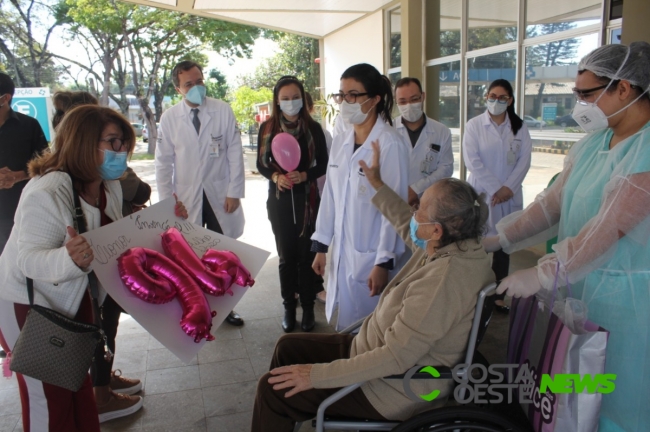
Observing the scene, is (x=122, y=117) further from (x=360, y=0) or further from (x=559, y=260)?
(x=360, y=0)

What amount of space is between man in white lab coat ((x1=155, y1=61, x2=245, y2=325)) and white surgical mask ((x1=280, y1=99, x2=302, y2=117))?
417mm

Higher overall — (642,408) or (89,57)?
(89,57)

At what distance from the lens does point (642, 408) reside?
1593 mm

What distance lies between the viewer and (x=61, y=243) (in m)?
1.85

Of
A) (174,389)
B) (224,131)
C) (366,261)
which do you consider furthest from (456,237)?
(224,131)

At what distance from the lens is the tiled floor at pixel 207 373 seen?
8.29 ft

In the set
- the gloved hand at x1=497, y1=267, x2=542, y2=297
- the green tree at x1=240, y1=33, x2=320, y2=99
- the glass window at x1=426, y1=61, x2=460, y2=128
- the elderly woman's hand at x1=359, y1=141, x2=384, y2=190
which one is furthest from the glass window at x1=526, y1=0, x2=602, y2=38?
the green tree at x1=240, y1=33, x2=320, y2=99

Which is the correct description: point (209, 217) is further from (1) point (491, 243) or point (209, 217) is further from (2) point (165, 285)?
(1) point (491, 243)

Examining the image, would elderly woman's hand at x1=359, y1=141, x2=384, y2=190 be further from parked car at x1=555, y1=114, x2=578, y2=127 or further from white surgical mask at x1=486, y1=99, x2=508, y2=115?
parked car at x1=555, y1=114, x2=578, y2=127

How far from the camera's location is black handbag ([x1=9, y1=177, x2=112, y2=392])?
175cm

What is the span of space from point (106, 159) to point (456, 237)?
4.44ft

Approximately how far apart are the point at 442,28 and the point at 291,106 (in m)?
5.23

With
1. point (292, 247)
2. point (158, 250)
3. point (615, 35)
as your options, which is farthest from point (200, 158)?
point (615, 35)

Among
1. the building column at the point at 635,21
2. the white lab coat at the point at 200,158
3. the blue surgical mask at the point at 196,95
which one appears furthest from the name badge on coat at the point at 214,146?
the building column at the point at 635,21
